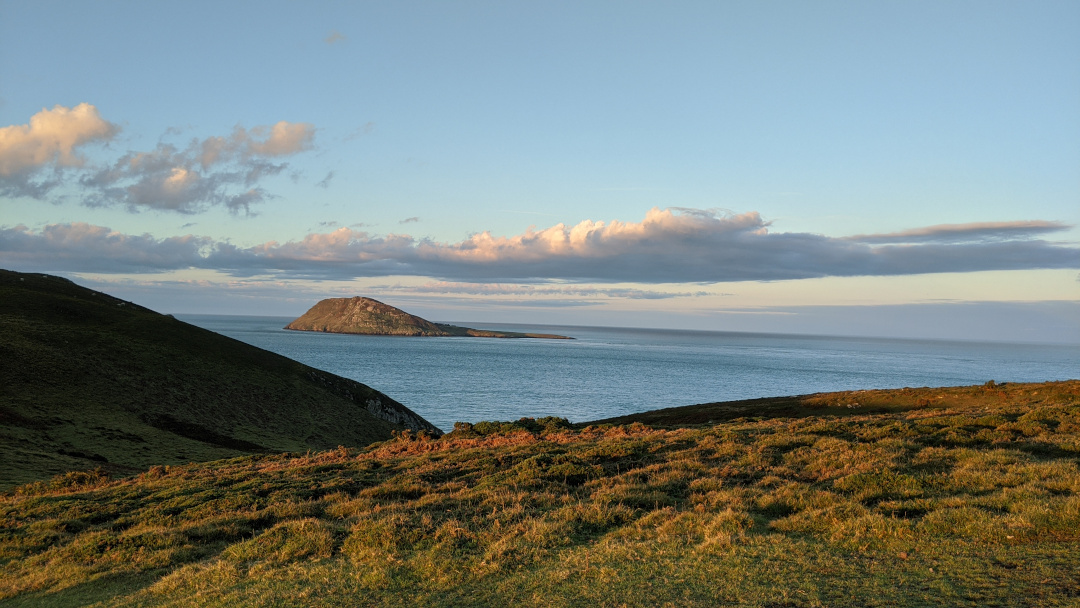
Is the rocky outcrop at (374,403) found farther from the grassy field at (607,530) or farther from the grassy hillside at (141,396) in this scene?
the grassy field at (607,530)

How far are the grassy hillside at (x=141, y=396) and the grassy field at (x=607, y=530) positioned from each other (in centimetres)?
1852

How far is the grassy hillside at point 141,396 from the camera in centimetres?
3577

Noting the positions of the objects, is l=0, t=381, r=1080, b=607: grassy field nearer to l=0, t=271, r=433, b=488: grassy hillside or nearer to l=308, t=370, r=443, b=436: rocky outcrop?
l=0, t=271, r=433, b=488: grassy hillside

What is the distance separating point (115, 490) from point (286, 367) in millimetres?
50478

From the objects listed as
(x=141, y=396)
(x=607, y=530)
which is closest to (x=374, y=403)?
(x=141, y=396)

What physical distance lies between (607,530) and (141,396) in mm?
51097

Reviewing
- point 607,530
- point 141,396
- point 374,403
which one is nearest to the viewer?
point 607,530

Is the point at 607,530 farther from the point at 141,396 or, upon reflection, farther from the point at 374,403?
the point at 374,403

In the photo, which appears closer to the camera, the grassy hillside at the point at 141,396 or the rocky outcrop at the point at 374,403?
the grassy hillside at the point at 141,396

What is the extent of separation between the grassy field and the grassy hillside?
18516mm

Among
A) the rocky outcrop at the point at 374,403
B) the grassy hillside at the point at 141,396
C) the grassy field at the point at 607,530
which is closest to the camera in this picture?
the grassy field at the point at 607,530

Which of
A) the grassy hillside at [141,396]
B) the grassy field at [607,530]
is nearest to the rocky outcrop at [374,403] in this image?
the grassy hillside at [141,396]

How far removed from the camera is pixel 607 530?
1151cm

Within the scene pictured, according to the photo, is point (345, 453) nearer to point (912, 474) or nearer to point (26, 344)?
point (912, 474)
